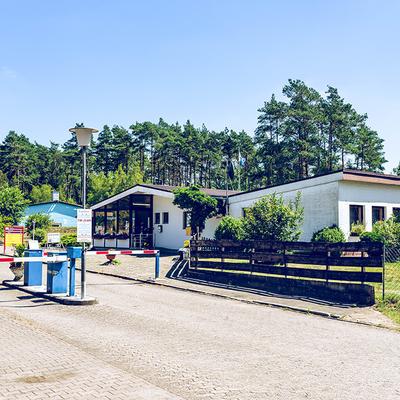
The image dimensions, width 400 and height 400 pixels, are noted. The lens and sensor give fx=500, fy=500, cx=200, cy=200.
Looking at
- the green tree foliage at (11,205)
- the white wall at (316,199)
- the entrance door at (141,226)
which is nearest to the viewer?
the white wall at (316,199)

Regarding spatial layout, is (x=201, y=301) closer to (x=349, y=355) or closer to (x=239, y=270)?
(x=239, y=270)

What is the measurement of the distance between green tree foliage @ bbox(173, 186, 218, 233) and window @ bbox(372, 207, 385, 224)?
8.33m

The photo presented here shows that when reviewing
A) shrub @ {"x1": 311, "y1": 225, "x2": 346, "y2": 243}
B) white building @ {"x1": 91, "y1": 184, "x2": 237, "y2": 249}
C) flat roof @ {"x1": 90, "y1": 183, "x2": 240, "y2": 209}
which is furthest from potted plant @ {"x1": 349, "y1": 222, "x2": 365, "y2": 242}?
flat roof @ {"x1": 90, "y1": 183, "x2": 240, "y2": 209}

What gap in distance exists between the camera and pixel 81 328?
951 cm

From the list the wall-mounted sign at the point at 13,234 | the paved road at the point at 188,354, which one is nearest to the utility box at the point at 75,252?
the paved road at the point at 188,354

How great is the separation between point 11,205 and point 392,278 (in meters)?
43.5

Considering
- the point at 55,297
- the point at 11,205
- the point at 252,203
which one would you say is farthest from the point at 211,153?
the point at 55,297

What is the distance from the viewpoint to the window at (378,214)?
25406 mm

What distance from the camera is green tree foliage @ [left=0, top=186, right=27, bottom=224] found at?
5028 centimetres

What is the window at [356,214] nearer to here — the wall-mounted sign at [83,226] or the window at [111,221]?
the wall-mounted sign at [83,226]

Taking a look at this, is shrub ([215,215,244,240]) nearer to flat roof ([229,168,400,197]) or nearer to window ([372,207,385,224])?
flat roof ([229,168,400,197])

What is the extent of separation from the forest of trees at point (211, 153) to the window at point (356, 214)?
25613mm

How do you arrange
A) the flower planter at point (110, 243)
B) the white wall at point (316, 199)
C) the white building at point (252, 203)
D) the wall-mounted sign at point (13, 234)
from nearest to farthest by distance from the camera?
1. the white wall at point (316, 199)
2. the white building at point (252, 203)
3. the wall-mounted sign at point (13, 234)
4. the flower planter at point (110, 243)

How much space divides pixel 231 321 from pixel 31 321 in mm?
4104
